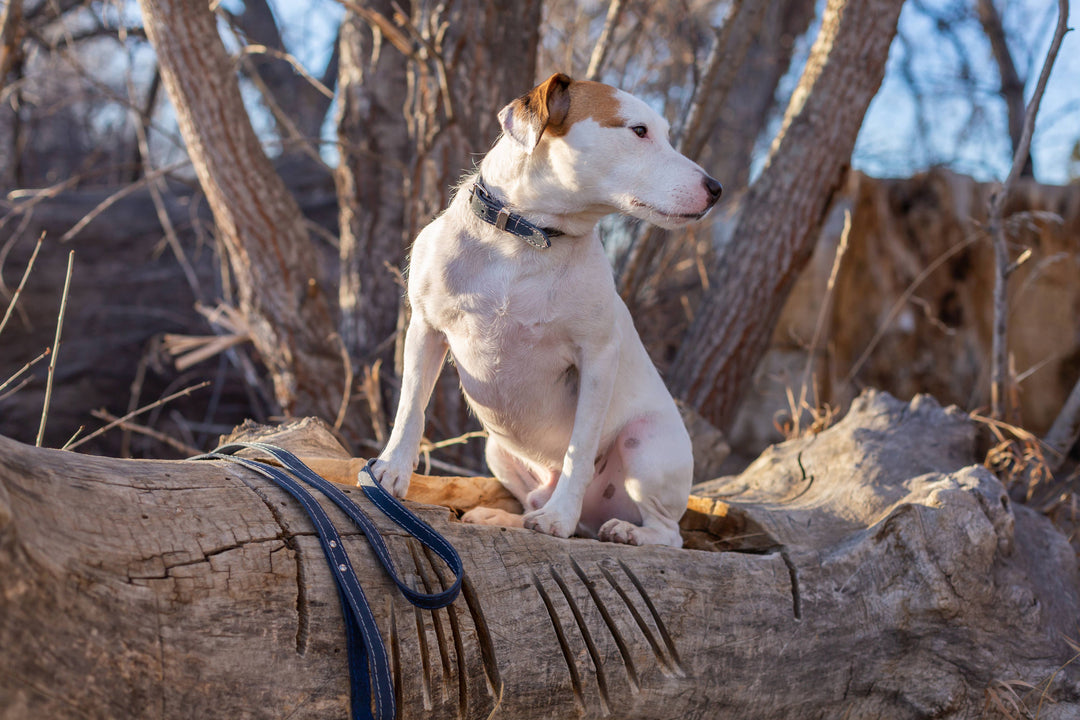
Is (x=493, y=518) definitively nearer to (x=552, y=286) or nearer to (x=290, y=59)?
(x=552, y=286)

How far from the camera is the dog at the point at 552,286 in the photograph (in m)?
2.34

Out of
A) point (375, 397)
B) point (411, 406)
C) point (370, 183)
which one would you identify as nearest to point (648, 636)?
point (411, 406)

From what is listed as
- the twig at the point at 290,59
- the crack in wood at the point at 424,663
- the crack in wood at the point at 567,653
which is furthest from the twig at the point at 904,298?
the twig at the point at 290,59

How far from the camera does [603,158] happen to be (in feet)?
7.68

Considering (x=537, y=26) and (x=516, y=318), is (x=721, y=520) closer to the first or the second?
(x=516, y=318)

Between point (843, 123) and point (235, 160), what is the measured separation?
3029mm

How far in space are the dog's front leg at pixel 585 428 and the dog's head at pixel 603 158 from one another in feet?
1.40

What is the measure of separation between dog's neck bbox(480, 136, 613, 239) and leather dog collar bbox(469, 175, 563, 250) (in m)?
0.02

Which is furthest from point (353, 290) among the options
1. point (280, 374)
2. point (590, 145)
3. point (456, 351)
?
point (590, 145)

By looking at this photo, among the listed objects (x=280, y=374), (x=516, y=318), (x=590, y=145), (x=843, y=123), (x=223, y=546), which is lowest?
(x=280, y=374)

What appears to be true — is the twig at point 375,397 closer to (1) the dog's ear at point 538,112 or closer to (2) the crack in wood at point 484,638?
(1) the dog's ear at point 538,112

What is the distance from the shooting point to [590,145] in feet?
7.67

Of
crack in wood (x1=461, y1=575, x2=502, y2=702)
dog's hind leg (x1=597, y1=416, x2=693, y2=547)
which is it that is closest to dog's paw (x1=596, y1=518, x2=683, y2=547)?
dog's hind leg (x1=597, y1=416, x2=693, y2=547)

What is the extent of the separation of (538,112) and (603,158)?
0.70ft
